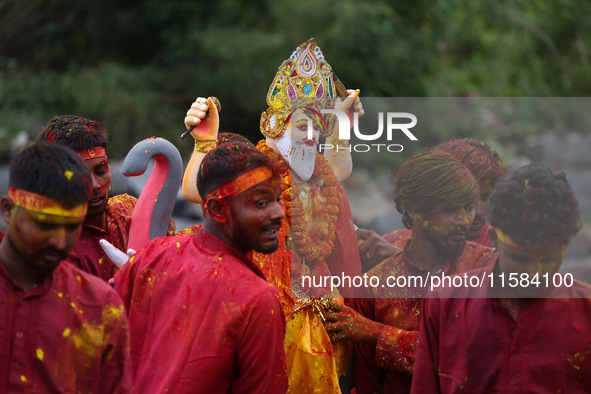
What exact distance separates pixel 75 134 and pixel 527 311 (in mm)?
2036

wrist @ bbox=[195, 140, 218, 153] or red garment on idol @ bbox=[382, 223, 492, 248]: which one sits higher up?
wrist @ bbox=[195, 140, 218, 153]

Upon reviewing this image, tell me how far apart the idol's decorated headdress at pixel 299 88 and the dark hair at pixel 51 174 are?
4.57ft

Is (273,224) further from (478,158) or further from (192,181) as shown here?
(478,158)

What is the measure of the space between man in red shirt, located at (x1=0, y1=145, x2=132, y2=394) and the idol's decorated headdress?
1.40 meters

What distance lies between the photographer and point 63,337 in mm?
1738

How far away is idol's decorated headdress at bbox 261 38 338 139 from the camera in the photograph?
303 cm

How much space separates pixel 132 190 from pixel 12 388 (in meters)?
6.78

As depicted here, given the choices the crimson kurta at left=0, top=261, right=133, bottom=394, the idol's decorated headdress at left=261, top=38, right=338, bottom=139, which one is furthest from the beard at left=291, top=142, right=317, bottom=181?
the crimson kurta at left=0, top=261, right=133, bottom=394

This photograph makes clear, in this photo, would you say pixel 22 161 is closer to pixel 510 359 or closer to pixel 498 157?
pixel 510 359

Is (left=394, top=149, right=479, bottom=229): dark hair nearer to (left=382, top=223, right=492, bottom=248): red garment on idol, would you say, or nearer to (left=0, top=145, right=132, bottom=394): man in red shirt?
(left=382, top=223, right=492, bottom=248): red garment on idol

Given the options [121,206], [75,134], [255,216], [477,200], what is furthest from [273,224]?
[121,206]

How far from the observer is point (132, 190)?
8.29 m

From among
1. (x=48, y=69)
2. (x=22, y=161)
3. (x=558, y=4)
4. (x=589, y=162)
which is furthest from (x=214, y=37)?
(x=22, y=161)

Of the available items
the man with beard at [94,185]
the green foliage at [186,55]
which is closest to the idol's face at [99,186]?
the man with beard at [94,185]
